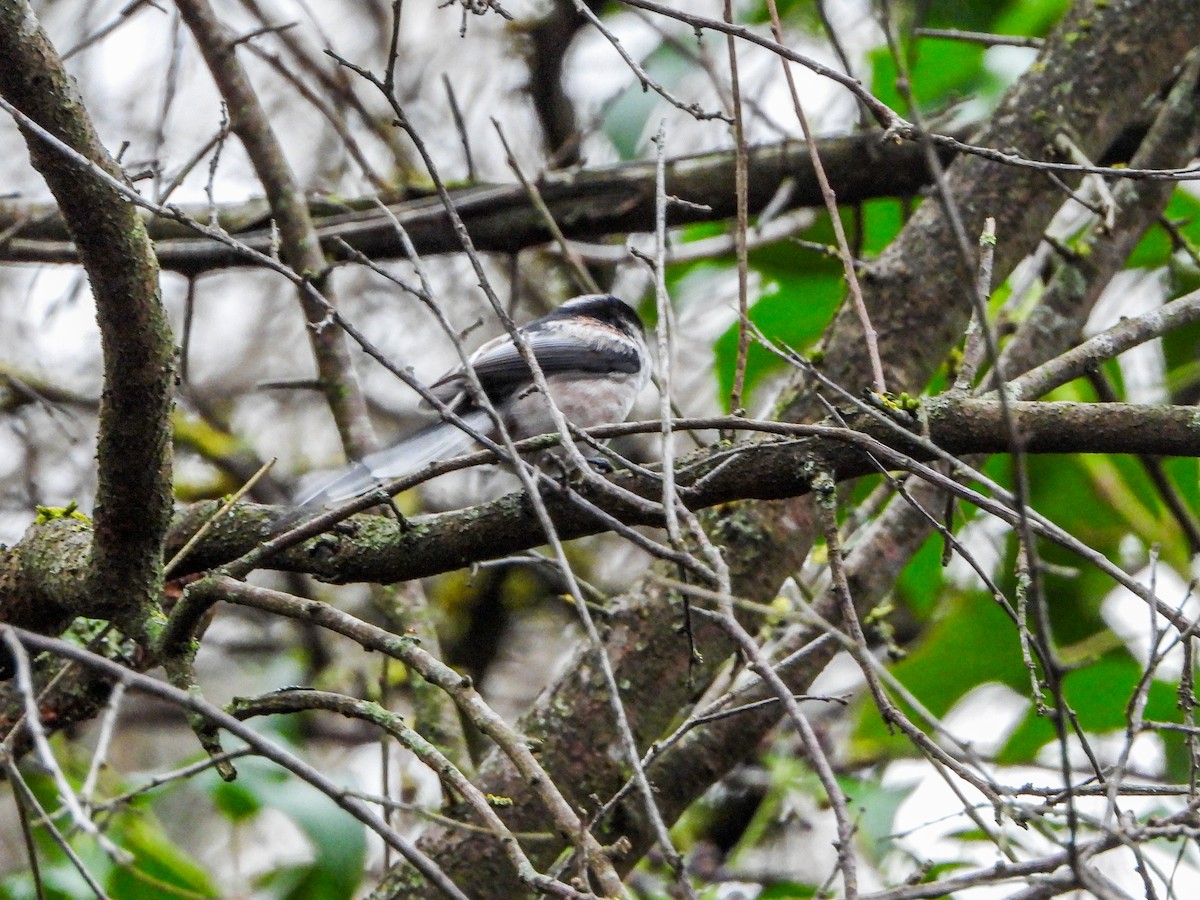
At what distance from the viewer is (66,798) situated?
1340 mm

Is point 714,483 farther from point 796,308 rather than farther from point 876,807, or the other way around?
point 796,308

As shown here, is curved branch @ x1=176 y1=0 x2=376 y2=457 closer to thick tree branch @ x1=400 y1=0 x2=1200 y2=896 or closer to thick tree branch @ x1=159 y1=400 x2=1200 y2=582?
thick tree branch @ x1=400 y1=0 x2=1200 y2=896

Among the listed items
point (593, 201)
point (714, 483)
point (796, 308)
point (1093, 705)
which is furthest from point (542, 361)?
point (1093, 705)

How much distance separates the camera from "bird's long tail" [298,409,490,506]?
2.82m

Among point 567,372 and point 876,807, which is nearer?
point 567,372

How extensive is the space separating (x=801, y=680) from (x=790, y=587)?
70 cm

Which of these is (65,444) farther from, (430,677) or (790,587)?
(430,677)

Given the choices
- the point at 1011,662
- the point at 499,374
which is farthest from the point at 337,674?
the point at 1011,662

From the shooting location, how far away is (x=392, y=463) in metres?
3.09

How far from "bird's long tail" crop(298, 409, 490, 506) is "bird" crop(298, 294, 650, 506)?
173mm

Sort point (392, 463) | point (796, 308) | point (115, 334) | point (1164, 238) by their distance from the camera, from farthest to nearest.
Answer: point (796, 308) < point (1164, 238) < point (392, 463) < point (115, 334)

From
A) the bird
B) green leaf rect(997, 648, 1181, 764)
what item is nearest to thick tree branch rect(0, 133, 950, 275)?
the bird

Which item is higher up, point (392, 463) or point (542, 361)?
point (542, 361)

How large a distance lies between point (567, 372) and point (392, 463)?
1023 mm
